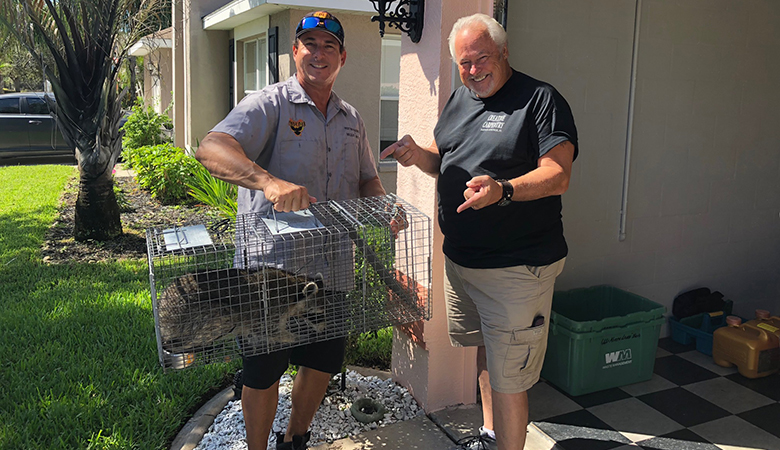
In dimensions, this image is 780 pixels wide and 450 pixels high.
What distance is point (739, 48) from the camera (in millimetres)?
4258

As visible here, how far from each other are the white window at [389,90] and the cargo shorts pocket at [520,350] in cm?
564

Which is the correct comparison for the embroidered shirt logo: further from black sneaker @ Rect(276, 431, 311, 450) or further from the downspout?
the downspout

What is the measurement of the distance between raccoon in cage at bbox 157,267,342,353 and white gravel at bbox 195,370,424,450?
1.06 meters

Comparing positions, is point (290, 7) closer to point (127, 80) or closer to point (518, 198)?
point (127, 80)

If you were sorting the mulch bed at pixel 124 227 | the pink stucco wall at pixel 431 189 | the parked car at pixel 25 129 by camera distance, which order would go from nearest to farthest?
the pink stucco wall at pixel 431 189, the mulch bed at pixel 124 227, the parked car at pixel 25 129

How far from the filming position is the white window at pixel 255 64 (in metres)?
9.00

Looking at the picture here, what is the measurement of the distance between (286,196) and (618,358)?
242 centimetres

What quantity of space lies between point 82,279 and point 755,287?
18.2 ft

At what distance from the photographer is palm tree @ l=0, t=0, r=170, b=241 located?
6086 millimetres

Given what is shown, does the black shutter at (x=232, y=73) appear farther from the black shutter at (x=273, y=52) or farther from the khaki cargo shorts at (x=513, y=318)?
the khaki cargo shorts at (x=513, y=318)

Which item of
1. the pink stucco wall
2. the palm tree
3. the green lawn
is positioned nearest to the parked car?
the palm tree

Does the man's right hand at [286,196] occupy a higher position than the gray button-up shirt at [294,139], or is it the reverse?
the gray button-up shirt at [294,139]

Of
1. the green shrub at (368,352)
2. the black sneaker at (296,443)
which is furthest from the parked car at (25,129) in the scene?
the black sneaker at (296,443)

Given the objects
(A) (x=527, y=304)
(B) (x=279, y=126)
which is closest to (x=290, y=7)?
(B) (x=279, y=126)
